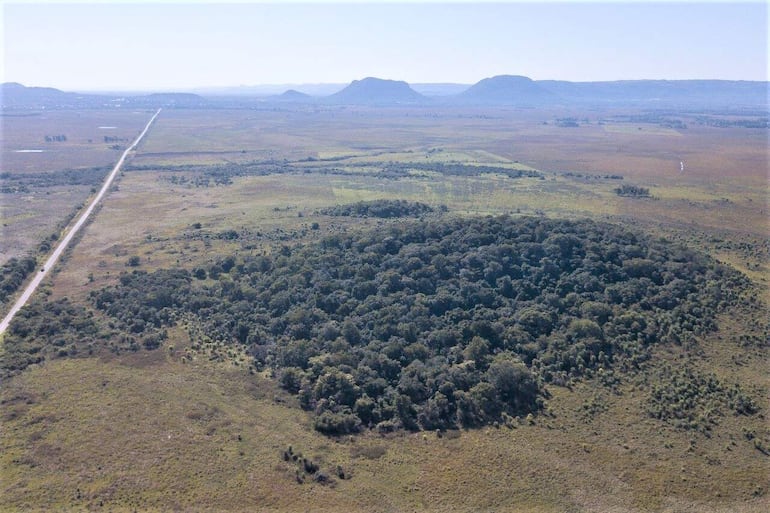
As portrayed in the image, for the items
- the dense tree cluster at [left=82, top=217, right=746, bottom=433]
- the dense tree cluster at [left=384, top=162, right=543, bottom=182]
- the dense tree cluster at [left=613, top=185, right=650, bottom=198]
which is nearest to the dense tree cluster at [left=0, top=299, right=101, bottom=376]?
the dense tree cluster at [left=82, top=217, right=746, bottom=433]

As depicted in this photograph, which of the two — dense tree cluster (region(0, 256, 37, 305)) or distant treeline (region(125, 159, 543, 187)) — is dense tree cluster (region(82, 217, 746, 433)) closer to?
dense tree cluster (region(0, 256, 37, 305))

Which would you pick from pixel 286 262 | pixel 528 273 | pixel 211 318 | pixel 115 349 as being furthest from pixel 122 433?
pixel 528 273

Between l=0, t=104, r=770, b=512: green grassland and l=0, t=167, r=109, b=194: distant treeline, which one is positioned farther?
l=0, t=167, r=109, b=194: distant treeline

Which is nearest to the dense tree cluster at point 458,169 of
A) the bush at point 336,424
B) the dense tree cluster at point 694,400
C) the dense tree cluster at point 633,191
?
the dense tree cluster at point 633,191

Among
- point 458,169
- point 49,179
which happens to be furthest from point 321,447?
point 49,179

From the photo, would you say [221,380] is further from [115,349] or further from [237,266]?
[237,266]
